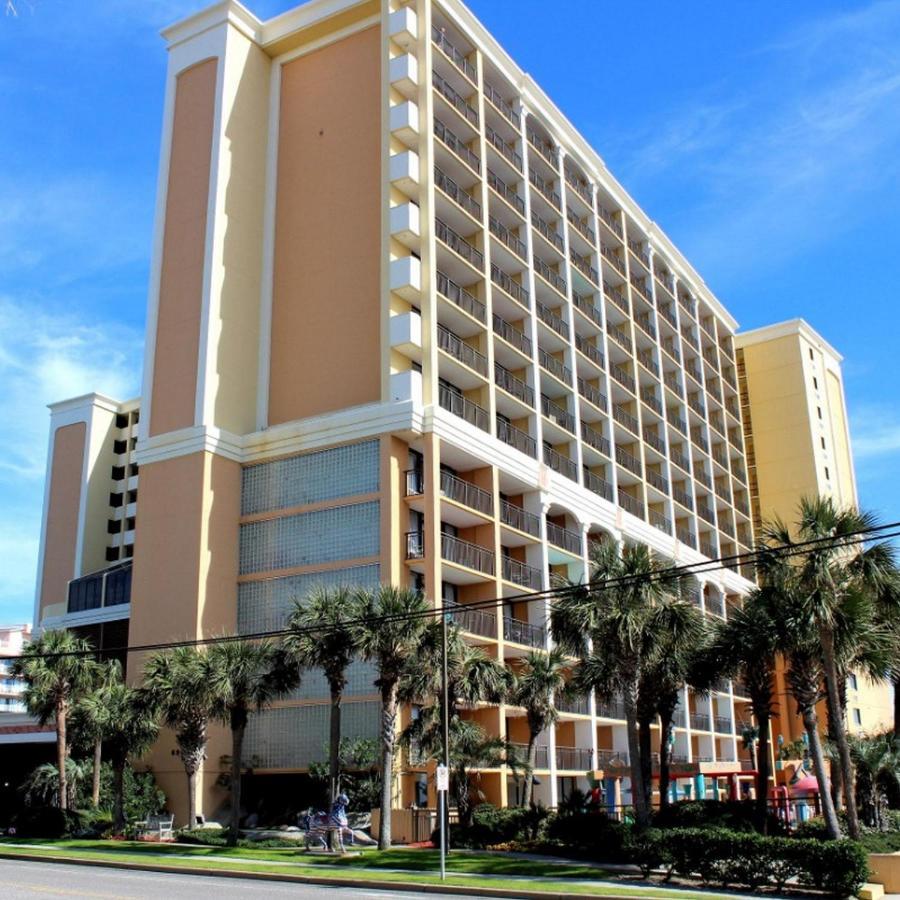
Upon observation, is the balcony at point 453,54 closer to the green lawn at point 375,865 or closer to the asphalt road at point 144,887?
the green lawn at point 375,865

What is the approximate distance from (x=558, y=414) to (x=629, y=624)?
27643 millimetres

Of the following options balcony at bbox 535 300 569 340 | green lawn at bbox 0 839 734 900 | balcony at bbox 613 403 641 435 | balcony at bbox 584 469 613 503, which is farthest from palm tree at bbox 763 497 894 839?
balcony at bbox 613 403 641 435

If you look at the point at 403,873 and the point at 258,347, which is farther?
the point at 258,347

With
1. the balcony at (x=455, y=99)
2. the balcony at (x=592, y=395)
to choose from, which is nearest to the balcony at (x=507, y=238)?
the balcony at (x=455, y=99)

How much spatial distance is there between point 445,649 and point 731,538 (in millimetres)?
51604

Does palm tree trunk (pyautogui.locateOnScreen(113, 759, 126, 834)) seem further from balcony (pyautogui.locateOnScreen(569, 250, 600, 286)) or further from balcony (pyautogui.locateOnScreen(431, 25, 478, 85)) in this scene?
balcony (pyautogui.locateOnScreen(569, 250, 600, 286))

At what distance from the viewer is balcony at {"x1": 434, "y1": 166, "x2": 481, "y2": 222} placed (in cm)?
4812

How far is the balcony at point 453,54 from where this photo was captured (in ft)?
165

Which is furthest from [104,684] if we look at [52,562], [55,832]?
[52,562]

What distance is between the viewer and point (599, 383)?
2400 inches

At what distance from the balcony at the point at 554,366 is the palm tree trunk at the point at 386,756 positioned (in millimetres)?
25823

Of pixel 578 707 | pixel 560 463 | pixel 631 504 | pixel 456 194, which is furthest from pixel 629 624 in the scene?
pixel 631 504

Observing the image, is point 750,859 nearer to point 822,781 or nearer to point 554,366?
point 822,781

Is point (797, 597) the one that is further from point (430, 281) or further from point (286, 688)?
point (430, 281)
